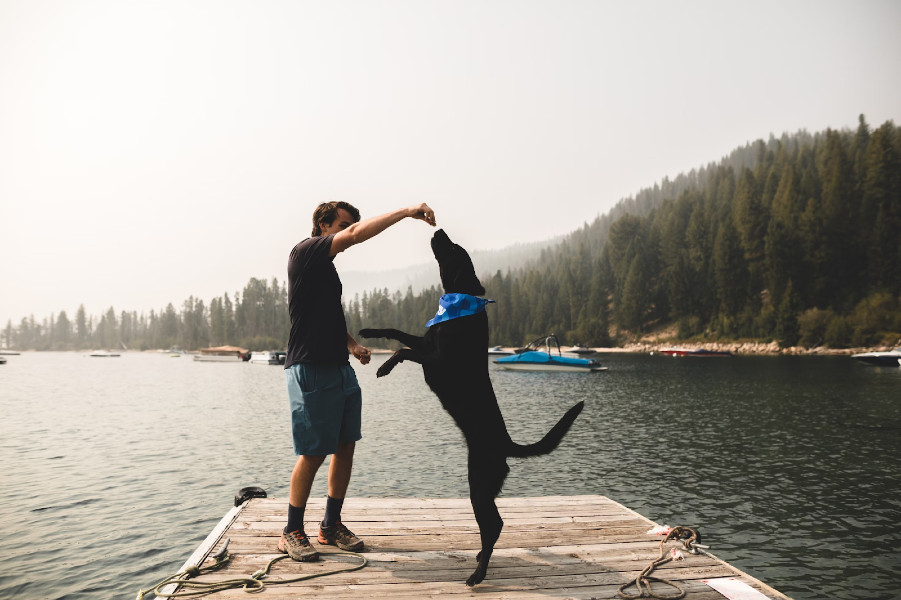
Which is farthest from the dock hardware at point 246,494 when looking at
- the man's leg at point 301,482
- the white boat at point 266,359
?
the white boat at point 266,359

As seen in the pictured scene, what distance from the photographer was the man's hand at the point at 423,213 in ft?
11.6

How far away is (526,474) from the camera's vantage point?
42.6ft

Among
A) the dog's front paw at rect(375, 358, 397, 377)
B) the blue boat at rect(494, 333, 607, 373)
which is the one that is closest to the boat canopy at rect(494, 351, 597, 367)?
the blue boat at rect(494, 333, 607, 373)

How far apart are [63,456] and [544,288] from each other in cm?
11931

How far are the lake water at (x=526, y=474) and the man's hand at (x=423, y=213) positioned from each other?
20.2 ft

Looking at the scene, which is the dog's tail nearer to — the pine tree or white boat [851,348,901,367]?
white boat [851,348,901,367]

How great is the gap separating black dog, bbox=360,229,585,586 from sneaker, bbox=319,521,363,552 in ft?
3.57

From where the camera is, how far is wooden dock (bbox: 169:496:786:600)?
3.51 metres

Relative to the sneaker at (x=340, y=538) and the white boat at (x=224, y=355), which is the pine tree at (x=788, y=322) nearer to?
the white boat at (x=224, y=355)

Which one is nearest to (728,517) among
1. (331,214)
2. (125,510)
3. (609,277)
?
(331,214)

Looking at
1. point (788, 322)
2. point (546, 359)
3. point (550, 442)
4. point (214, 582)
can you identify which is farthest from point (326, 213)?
point (788, 322)

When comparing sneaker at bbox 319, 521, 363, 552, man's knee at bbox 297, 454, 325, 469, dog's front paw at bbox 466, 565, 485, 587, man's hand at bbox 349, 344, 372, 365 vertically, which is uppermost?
man's hand at bbox 349, 344, 372, 365

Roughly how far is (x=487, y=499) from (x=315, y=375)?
5.08 ft

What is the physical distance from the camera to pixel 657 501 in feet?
34.3
